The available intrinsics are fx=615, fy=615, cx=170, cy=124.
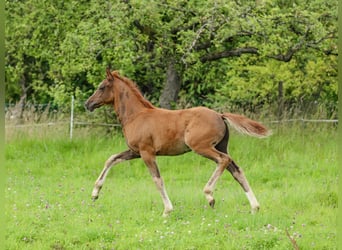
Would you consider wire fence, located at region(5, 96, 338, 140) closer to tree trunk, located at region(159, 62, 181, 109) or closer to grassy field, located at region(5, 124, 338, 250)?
grassy field, located at region(5, 124, 338, 250)

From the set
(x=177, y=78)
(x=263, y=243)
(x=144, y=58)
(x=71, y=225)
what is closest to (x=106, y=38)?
(x=144, y=58)

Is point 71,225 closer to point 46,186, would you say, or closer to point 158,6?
point 46,186

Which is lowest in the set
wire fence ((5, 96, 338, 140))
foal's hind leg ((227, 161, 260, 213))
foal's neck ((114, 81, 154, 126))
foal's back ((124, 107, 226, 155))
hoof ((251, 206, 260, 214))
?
wire fence ((5, 96, 338, 140))

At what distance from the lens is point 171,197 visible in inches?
378

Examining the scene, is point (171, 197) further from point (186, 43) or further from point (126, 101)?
point (186, 43)

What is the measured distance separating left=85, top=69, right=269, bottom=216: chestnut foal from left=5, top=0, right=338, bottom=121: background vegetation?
4.01 m

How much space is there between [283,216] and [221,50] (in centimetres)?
805

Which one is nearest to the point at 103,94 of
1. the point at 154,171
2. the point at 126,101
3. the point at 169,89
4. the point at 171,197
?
the point at 126,101

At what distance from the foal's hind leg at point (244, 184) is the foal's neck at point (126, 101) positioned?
1.66 metres

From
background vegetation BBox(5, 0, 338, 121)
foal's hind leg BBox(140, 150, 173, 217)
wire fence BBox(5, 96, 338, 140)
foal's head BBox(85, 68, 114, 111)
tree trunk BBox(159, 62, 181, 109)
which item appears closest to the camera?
foal's hind leg BBox(140, 150, 173, 217)

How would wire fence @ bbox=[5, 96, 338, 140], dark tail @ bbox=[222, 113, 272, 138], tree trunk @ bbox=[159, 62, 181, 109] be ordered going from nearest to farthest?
dark tail @ bbox=[222, 113, 272, 138] → tree trunk @ bbox=[159, 62, 181, 109] → wire fence @ bbox=[5, 96, 338, 140]

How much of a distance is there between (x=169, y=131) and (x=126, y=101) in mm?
951

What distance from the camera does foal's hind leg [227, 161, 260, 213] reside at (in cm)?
828

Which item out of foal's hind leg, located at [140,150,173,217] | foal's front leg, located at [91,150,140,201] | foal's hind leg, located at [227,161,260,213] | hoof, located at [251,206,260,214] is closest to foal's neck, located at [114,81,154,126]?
foal's front leg, located at [91,150,140,201]
